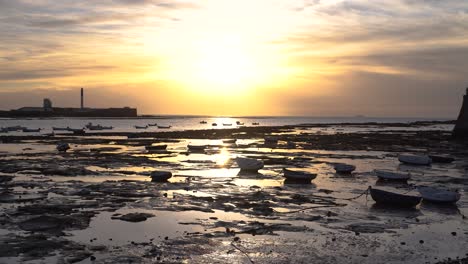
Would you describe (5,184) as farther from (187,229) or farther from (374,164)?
(374,164)

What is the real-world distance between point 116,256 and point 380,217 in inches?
429

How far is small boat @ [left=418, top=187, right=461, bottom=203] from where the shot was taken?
21.5 metres

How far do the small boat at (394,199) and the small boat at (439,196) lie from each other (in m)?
1.25

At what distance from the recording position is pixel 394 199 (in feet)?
69.2

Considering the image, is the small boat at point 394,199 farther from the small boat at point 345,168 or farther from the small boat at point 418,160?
the small boat at point 418,160

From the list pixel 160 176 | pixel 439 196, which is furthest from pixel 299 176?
pixel 439 196

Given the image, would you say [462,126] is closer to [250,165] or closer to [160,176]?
[250,165]

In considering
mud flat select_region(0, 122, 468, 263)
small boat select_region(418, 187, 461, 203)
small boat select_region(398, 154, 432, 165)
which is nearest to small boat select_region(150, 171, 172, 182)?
mud flat select_region(0, 122, 468, 263)

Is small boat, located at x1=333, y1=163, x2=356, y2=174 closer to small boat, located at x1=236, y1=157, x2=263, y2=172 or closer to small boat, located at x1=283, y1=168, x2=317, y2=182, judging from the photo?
small boat, located at x1=283, y1=168, x2=317, y2=182

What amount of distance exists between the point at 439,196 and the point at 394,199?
2361 millimetres

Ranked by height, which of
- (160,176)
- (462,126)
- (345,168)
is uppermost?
(462,126)

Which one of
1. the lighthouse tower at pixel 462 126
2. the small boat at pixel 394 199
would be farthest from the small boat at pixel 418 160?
the lighthouse tower at pixel 462 126

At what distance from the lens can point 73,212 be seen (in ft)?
62.9

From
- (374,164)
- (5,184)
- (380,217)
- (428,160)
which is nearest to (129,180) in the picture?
(5,184)
